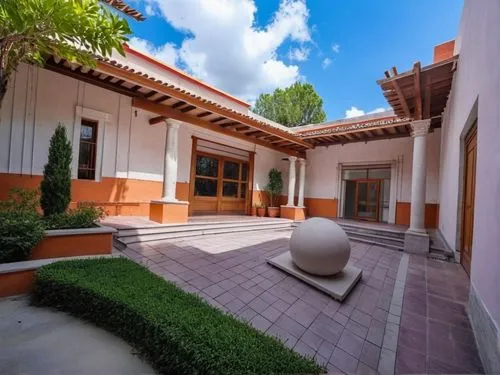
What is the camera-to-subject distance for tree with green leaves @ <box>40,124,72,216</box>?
13.6 ft

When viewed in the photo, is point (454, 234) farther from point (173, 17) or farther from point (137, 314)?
point (173, 17)

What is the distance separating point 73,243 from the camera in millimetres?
3764

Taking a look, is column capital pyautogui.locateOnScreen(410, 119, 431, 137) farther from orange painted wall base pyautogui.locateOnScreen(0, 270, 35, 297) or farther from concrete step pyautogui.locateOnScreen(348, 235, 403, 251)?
orange painted wall base pyautogui.locateOnScreen(0, 270, 35, 297)

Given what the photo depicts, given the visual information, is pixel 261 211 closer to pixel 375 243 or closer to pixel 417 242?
pixel 375 243

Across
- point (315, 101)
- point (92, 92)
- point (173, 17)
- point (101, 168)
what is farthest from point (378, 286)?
point (315, 101)

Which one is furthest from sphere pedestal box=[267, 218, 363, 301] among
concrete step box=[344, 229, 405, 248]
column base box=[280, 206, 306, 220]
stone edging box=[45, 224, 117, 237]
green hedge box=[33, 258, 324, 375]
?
column base box=[280, 206, 306, 220]

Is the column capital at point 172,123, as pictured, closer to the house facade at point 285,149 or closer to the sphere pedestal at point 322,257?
the house facade at point 285,149

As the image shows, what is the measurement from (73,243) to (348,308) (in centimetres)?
424

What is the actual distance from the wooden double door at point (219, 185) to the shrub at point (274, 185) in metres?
1.07

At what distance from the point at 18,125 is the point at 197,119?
402cm

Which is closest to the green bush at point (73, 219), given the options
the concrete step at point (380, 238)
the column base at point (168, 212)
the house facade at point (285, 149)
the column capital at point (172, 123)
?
the column base at point (168, 212)

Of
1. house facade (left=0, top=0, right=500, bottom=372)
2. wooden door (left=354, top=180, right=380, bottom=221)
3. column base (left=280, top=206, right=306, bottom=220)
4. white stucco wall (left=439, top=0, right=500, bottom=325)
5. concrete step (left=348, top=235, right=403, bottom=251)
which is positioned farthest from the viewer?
wooden door (left=354, top=180, right=380, bottom=221)

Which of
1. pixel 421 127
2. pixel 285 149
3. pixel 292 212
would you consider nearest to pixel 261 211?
pixel 292 212

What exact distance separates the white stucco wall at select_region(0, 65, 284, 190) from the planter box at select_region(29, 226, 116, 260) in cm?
293
